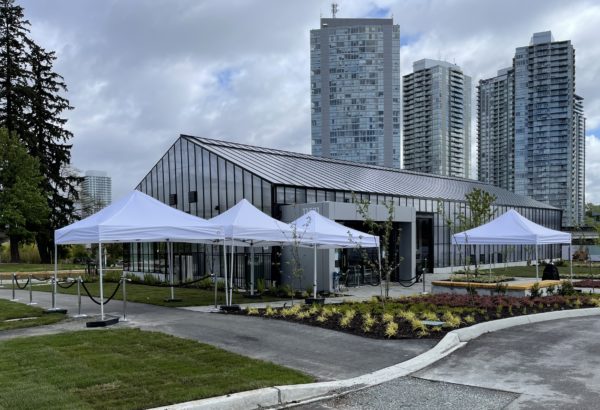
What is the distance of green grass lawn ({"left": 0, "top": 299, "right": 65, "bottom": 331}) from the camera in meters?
11.8

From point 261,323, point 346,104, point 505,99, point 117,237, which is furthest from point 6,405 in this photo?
point 505,99

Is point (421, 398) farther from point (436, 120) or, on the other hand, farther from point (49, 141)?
point (436, 120)

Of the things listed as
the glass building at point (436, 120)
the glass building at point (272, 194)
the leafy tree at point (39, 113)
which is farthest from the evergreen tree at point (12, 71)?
the glass building at point (436, 120)

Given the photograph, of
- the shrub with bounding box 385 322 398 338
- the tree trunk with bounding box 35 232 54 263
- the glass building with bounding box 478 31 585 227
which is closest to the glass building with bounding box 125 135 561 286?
the shrub with bounding box 385 322 398 338

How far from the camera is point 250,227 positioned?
1567 cm

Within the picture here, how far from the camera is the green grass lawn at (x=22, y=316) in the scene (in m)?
11.8

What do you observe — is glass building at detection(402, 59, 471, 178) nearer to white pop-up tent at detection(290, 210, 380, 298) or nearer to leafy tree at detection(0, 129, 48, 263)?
leafy tree at detection(0, 129, 48, 263)

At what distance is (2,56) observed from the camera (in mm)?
43438

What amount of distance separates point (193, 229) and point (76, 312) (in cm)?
414

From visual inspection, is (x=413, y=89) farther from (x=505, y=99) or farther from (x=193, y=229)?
(x=193, y=229)

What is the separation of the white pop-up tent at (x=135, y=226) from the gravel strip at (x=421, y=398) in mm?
8123

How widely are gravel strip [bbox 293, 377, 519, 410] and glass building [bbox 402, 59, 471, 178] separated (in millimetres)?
69658

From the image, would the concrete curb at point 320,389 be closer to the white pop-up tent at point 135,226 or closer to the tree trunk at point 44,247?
the white pop-up tent at point 135,226

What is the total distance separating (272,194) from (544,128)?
58546 mm
